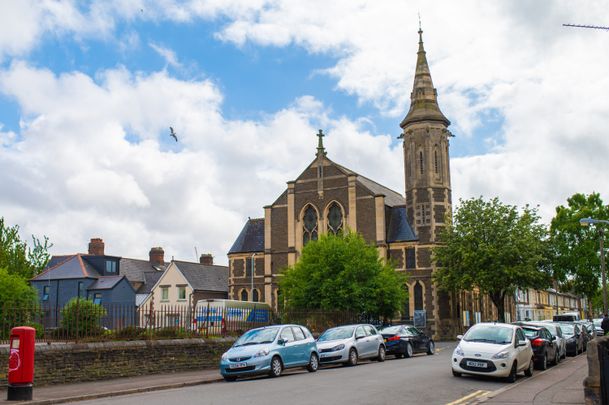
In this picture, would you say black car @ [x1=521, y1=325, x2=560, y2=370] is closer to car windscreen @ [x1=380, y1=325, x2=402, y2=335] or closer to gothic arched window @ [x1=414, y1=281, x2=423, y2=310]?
car windscreen @ [x1=380, y1=325, x2=402, y2=335]

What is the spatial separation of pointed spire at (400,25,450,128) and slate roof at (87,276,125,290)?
30.1 meters

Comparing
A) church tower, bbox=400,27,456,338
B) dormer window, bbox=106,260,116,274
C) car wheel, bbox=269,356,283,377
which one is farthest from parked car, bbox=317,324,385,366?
dormer window, bbox=106,260,116,274

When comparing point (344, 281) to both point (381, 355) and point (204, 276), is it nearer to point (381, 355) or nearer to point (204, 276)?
point (381, 355)

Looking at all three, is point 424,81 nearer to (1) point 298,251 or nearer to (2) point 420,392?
(1) point 298,251

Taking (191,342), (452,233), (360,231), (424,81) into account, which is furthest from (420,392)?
(424,81)

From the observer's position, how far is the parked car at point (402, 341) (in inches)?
1134

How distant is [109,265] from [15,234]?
10.1 m

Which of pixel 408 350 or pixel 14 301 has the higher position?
pixel 14 301

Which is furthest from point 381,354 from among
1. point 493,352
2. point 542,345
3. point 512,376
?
point 493,352

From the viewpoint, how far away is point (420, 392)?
14.9 metres

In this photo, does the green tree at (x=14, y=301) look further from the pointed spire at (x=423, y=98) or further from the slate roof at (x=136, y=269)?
the pointed spire at (x=423, y=98)

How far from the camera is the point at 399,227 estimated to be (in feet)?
185

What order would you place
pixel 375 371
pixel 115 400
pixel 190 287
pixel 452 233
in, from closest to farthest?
1. pixel 115 400
2. pixel 375 371
3. pixel 452 233
4. pixel 190 287

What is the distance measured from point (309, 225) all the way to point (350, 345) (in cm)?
3485
